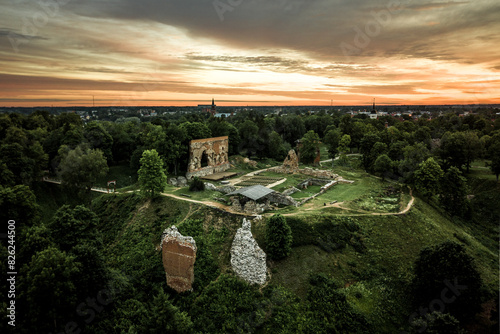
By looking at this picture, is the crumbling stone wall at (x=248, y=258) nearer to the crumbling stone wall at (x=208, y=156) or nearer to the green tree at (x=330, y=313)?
the green tree at (x=330, y=313)

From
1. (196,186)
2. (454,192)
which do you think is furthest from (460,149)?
(196,186)

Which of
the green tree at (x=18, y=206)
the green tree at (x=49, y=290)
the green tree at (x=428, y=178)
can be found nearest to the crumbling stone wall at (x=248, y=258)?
the green tree at (x=49, y=290)

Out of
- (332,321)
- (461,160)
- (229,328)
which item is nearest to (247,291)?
(229,328)

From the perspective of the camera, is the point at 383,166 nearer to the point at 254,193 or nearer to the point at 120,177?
the point at 254,193

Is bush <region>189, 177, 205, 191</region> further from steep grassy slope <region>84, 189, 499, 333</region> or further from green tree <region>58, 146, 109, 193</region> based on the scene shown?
green tree <region>58, 146, 109, 193</region>

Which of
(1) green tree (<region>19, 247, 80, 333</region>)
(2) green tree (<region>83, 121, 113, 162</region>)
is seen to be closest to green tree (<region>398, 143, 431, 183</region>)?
(1) green tree (<region>19, 247, 80, 333</region>)

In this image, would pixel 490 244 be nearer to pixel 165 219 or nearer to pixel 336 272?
pixel 336 272
